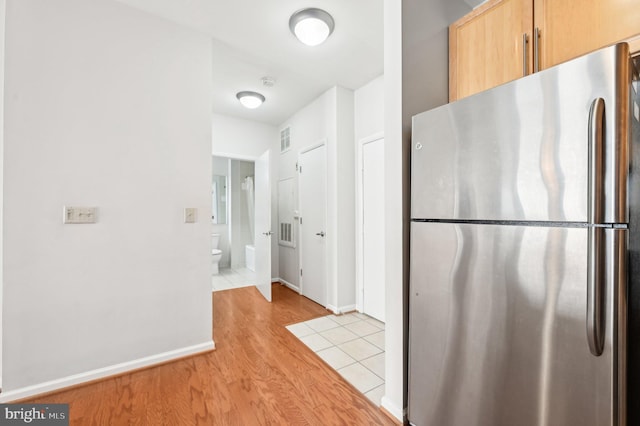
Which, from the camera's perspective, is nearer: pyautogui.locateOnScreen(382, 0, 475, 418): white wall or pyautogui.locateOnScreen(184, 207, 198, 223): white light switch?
pyautogui.locateOnScreen(382, 0, 475, 418): white wall

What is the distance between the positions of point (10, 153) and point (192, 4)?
155 centimetres

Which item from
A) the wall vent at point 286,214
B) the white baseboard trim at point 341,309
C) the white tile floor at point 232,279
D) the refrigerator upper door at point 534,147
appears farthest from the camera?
the white tile floor at point 232,279

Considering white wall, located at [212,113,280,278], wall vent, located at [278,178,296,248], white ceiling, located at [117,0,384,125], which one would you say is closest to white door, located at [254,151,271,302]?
white wall, located at [212,113,280,278]

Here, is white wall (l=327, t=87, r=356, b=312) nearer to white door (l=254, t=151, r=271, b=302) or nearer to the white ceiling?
the white ceiling

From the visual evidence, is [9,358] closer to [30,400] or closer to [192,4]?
[30,400]

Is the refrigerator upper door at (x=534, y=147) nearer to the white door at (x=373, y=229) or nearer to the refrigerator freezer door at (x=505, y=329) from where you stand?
the refrigerator freezer door at (x=505, y=329)

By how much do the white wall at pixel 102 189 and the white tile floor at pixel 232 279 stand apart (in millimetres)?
2020

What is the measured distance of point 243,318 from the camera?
10.2 ft

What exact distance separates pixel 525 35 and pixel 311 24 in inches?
55.5

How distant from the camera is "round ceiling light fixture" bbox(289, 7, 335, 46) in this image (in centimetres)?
201

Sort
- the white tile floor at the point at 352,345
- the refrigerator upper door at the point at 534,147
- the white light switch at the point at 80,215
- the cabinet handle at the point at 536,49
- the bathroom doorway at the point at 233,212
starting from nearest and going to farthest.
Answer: the refrigerator upper door at the point at 534,147 → the cabinet handle at the point at 536,49 → the white light switch at the point at 80,215 → the white tile floor at the point at 352,345 → the bathroom doorway at the point at 233,212

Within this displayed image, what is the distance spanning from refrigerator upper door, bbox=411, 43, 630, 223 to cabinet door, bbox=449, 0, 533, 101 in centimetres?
41

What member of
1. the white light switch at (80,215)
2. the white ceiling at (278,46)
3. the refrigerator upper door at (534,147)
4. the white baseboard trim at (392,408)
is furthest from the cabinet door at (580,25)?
the white light switch at (80,215)

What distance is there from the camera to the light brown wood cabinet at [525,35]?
1054 millimetres
